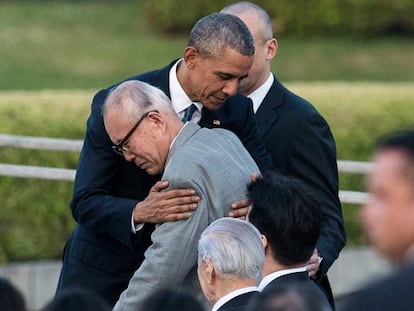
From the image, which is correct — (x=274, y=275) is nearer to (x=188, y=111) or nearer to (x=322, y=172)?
(x=188, y=111)

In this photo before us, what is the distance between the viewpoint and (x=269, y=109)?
4727mm

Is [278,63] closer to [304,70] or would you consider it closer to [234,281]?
[304,70]

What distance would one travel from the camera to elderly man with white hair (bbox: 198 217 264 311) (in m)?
3.54

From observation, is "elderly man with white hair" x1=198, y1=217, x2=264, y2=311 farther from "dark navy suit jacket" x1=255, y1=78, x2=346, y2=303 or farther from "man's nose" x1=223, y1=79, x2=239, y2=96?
"dark navy suit jacket" x1=255, y1=78, x2=346, y2=303

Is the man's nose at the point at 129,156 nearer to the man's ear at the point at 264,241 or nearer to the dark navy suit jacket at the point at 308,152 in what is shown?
the man's ear at the point at 264,241

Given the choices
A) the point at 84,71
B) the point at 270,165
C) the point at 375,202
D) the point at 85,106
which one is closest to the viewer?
the point at 375,202

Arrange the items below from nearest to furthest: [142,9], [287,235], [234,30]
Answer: [287,235] → [234,30] → [142,9]

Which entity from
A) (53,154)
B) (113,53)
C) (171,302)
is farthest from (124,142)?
(113,53)

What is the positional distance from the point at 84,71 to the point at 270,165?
10.0 m

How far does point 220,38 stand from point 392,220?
5.18 feet

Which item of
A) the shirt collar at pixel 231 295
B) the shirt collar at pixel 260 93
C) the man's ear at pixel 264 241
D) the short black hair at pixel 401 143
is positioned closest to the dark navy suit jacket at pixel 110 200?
the shirt collar at pixel 260 93

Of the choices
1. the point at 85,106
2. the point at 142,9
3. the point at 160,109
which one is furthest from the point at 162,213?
the point at 142,9

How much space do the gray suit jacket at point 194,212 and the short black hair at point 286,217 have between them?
10 centimetres

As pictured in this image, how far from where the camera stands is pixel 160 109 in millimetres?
3920
